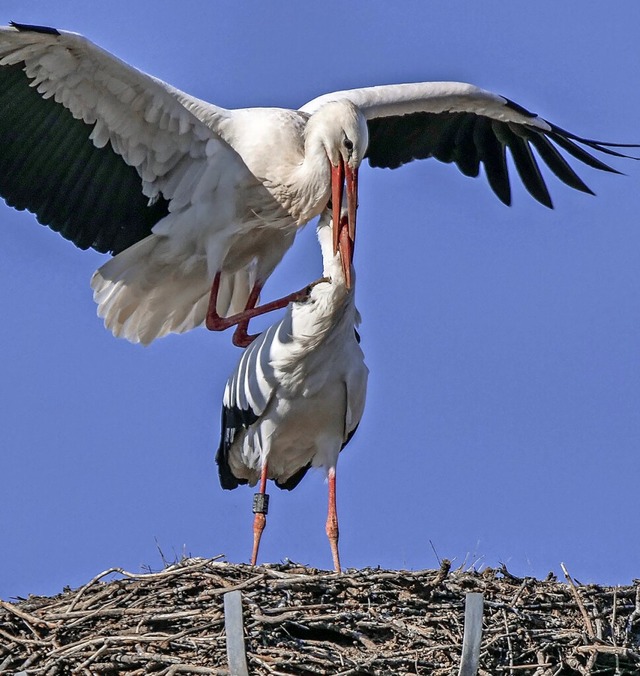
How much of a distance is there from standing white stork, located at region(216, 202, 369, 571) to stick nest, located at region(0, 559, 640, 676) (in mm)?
1567

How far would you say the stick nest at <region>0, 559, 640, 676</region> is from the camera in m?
6.57

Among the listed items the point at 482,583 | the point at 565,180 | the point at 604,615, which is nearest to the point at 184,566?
the point at 482,583

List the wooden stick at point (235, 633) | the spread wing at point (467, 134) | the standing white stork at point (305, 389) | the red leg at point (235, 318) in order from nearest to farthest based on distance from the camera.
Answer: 1. the wooden stick at point (235, 633)
2. the standing white stork at point (305, 389)
3. the red leg at point (235, 318)
4. the spread wing at point (467, 134)

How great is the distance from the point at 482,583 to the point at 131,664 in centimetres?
161

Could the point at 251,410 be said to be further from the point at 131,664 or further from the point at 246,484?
the point at 131,664

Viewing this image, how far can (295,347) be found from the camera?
8.53m

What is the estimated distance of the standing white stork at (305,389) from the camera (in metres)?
8.53

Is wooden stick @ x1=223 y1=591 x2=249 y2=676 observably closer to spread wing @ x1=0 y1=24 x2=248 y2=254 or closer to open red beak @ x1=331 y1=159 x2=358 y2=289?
open red beak @ x1=331 y1=159 x2=358 y2=289

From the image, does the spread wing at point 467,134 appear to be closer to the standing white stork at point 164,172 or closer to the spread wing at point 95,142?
the standing white stork at point 164,172

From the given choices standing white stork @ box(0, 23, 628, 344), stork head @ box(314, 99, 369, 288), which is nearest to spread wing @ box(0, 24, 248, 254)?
standing white stork @ box(0, 23, 628, 344)

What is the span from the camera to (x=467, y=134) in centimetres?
1077

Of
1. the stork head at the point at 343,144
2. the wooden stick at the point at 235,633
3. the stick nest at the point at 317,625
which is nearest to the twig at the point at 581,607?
the stick nest at the point at 317,625

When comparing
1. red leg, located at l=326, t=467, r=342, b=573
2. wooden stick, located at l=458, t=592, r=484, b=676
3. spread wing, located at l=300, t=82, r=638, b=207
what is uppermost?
spread wing, located at l=300, t=82, r=638, b=207

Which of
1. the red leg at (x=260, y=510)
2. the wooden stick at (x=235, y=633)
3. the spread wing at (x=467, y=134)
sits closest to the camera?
the wooden stick at (x=235, y=633)
